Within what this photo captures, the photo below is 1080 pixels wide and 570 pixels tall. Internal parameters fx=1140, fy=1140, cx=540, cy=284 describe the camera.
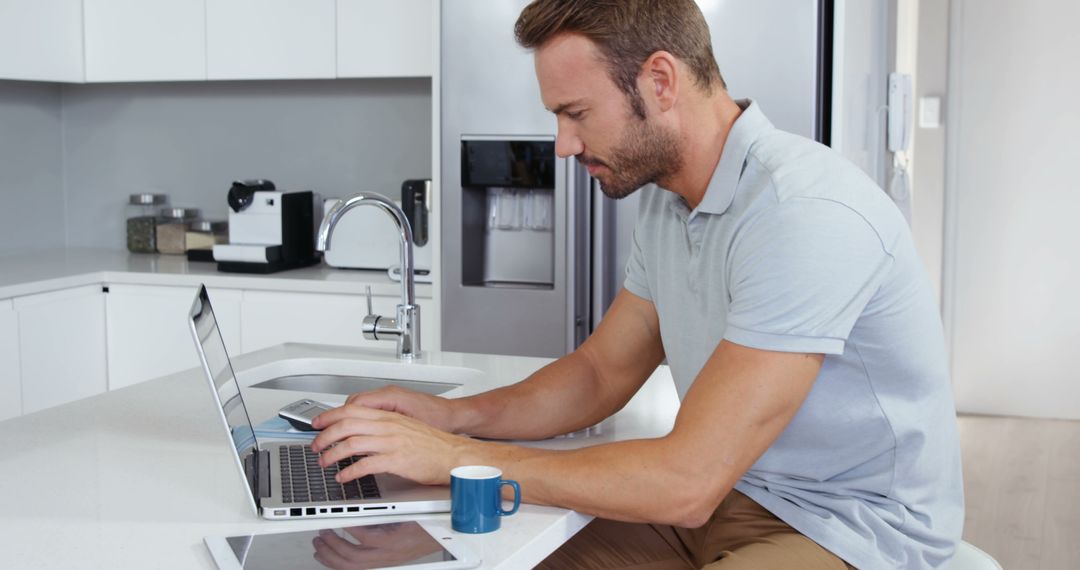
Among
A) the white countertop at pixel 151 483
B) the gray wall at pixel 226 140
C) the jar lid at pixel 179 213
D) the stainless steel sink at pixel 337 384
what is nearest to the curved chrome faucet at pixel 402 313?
the stainless steel sink at pixel 337 384

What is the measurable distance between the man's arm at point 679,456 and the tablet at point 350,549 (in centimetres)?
13

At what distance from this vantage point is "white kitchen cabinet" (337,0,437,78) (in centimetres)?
351

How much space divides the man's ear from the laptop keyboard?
0.63m

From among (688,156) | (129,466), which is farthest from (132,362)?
(688,156)

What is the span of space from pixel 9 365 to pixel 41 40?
3.71 ft

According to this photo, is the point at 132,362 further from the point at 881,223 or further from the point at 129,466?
the point at 881,223

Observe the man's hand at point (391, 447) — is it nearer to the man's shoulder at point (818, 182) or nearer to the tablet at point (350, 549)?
the tablet at point (350, 549)

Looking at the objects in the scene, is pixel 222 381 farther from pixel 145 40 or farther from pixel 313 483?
pixel 145 40

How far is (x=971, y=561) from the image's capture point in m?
1.54

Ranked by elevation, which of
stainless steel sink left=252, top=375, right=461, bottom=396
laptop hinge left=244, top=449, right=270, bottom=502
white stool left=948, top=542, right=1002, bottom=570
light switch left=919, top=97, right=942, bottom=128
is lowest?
white stool left=948, top=542, right=1002, bottom=570

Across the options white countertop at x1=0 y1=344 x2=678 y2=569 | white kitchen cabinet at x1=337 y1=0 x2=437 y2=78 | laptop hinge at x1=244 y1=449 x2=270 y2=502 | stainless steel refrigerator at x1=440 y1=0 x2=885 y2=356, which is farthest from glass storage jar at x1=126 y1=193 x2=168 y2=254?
laptop hinge at x1=244 y1=449 x2=270 y2=502

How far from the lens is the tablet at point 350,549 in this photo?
116 cm

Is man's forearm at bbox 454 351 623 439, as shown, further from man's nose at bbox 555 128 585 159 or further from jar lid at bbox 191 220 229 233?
jar lid at bbox 191 220 229 233

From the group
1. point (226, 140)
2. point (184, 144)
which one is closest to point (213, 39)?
point (226, 140)
